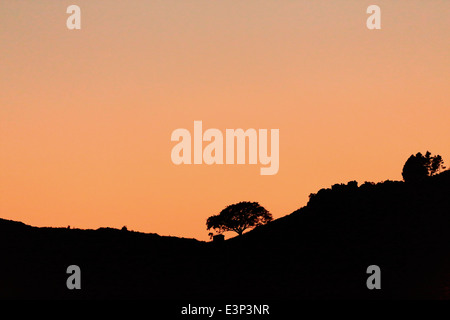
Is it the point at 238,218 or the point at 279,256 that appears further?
the point at 238,218

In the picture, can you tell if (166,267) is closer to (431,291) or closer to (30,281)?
(30,281)

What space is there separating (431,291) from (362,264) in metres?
13.6

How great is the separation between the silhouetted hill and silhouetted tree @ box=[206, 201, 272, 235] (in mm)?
30074

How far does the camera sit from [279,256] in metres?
76.9

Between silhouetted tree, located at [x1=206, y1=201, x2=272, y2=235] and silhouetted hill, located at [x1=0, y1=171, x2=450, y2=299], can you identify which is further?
silhouetted tree, located at [x1=206, y1=201, x2=272, y2=235]

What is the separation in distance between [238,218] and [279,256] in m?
48.1

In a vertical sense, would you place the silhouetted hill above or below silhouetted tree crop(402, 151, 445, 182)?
below

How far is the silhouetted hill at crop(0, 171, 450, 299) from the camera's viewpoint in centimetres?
6166

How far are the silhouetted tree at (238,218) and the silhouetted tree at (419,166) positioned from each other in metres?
28.0

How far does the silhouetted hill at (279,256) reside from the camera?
61656 mm

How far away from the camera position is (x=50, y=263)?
234ft

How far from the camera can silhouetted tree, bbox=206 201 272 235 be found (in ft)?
409
